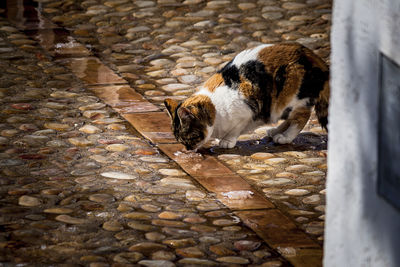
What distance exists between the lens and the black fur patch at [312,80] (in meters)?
5.21

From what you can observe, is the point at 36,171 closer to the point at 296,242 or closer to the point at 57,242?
the point at 57,242

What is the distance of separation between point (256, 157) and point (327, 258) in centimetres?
222

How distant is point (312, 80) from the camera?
5211 millimetres

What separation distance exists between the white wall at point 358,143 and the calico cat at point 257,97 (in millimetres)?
2225

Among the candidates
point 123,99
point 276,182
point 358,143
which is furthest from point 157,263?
point 123,99

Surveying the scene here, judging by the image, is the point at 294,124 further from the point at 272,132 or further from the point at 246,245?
the point at 246,245

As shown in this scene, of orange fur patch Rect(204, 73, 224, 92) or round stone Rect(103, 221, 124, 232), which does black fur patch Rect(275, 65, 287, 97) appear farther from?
round stone Rect(103, 221, 124, 232)

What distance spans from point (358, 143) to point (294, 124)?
2.53 m

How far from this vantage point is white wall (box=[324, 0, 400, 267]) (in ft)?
9.13

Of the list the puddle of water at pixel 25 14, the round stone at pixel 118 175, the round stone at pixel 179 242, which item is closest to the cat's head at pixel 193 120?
the round stone at pixel 118 175

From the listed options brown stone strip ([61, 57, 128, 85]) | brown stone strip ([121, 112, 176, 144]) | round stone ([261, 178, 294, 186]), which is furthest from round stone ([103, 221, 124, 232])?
brown stone strip ([61, 57, 128, 85])

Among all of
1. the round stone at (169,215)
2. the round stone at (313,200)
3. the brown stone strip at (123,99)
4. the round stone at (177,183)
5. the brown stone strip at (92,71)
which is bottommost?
the round stone at (313,200)

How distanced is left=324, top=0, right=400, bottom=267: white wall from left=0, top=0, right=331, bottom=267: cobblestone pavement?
0.81 meters

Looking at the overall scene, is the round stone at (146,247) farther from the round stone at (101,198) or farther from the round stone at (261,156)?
the round stone at (261,156)
